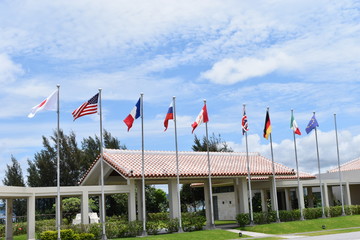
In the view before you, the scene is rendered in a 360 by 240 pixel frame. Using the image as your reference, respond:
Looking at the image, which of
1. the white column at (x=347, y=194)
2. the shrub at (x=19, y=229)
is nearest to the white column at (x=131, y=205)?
the shrub at (x=19, y=229)

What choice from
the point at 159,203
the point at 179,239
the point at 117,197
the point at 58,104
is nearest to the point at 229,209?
the point at 159,203

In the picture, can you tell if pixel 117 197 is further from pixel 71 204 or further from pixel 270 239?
pixel 270 239

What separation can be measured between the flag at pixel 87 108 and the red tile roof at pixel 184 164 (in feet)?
15.8

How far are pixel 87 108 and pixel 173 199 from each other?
862 centimetres

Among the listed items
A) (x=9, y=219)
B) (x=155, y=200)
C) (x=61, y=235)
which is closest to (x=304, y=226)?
(x=61, y=235)

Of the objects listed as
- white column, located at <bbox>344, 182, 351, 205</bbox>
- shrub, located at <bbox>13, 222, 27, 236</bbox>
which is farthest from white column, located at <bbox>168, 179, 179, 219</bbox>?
white column, located at <bbox>344, 182, 351, 205</bbox>

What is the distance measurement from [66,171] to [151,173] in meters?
29.1

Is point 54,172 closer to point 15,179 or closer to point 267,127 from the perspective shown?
point 15,179

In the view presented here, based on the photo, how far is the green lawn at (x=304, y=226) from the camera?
27.5 metres

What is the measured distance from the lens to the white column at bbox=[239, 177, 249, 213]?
30469 mm

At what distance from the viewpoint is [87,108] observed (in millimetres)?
22781

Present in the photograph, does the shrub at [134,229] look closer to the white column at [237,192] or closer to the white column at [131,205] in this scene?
the white column at [131,205]

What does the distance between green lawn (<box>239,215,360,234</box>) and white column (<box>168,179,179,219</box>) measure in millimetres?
4717

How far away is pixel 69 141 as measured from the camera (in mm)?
54125
